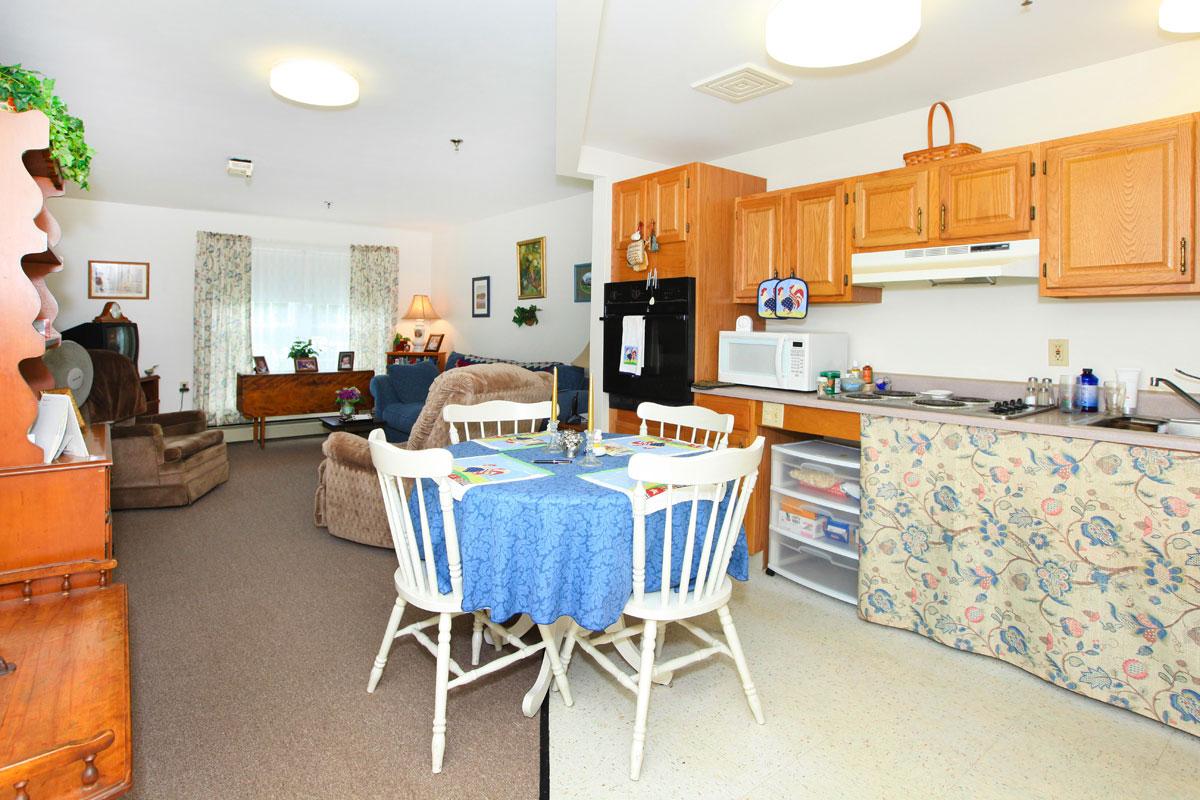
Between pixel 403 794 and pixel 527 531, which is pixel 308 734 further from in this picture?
pixel 527 531

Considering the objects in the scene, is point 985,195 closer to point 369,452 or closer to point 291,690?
point 369,452

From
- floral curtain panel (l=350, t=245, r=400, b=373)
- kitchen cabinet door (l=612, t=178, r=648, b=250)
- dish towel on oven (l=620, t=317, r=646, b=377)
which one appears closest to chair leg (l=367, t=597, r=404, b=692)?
dish towel on oven (l=620, t=317, r=646, b=377)

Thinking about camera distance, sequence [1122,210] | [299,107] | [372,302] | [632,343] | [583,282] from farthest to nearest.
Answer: [372,302]
[583,282]
[632,343]
[299,107]
[1122,210]

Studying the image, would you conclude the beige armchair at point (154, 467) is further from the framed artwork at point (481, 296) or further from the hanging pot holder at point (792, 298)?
the hanging pot holder at point (792, 298)

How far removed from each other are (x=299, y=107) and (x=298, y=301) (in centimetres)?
399

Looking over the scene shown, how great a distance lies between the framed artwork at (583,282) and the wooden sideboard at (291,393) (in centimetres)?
280

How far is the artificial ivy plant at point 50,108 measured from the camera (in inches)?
71.1

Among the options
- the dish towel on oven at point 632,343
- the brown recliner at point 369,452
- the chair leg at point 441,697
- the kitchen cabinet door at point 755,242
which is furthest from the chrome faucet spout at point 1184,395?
the brown recliner at point 369,452

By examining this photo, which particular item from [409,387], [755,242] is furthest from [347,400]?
[755,242]

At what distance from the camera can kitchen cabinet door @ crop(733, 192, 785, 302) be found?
11.3 feet

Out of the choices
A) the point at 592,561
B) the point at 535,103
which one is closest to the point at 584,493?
the point at 592,561

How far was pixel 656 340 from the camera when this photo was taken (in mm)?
3734

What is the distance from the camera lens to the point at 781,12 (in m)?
2.10

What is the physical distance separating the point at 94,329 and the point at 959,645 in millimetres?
6587
